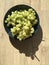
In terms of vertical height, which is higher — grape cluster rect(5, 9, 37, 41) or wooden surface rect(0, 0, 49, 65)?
grape cluster rect(5, 9, 37, 41)

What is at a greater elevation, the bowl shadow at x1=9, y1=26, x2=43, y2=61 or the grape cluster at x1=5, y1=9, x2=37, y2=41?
the grape cluster at x1=5, y1=9, x2=37, y2=41

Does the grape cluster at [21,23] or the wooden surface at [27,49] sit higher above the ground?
the grape cluster at [21,23]

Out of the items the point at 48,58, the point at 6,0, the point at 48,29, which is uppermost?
the point at 6,0

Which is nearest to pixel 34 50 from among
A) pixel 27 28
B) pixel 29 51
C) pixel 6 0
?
pixel 29 51

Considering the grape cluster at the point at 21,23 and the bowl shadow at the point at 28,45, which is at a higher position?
the grape cluster at the point at 21,23

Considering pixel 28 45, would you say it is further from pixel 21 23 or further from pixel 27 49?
pixel 21 23

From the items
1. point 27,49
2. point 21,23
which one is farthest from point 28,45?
point 21,23

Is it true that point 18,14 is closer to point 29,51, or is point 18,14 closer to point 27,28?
point 27,28

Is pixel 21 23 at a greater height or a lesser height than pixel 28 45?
greater
